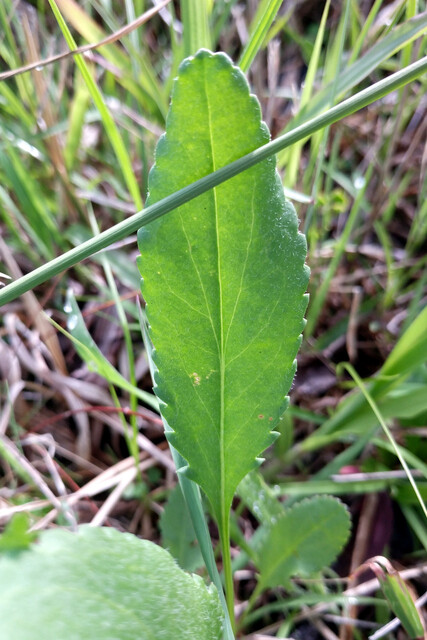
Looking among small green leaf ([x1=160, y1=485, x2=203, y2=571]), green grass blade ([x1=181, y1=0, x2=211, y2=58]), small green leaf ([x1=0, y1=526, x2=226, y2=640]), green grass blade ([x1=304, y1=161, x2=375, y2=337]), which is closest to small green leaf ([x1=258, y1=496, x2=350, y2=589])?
small green leaf ([x1=160, y1=485, x2=203, y2=571])

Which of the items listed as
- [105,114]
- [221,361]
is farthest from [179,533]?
[105,114]

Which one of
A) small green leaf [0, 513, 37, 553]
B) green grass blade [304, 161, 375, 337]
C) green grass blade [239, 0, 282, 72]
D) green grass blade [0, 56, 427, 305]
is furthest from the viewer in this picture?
green grass blade [304, 161, 375, 337]

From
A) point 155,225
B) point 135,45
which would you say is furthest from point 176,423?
point 135,45

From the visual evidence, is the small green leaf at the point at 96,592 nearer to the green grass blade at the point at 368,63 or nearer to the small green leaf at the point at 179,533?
the small green leaf at the point at 179,533

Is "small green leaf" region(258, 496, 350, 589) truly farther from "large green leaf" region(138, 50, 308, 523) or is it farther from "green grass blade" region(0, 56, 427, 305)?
"green grass blade" region(0, 56, 427, 305)

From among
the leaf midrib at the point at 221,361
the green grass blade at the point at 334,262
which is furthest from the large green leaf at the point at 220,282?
the green grass blade at the point at 334,262
